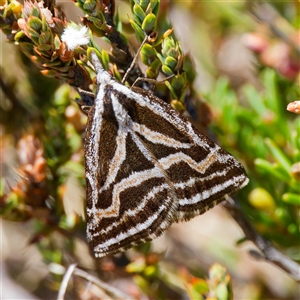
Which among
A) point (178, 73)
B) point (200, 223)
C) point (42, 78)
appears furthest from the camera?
point (200, 223)

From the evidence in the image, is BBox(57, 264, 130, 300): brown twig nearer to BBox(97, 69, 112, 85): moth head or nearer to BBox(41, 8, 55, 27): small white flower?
BBox(97, 69, 112, 85): moth head

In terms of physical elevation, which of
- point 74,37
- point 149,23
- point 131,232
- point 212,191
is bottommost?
point 131,232

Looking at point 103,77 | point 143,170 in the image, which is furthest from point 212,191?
point 103,77

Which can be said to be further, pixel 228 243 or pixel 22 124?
pixel 228 243

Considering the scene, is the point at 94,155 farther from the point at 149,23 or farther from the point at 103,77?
the point at 149,23

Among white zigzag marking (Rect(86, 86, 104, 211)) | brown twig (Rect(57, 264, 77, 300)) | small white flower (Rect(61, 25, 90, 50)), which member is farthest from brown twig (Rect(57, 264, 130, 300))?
small white flower (Rect(61, 25, 90, 50))

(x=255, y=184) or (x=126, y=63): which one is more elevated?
(x=126, y=63)

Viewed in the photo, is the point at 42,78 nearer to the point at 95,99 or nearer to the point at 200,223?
the point at 95,99

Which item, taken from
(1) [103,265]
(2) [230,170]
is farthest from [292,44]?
(1) [103,265]
